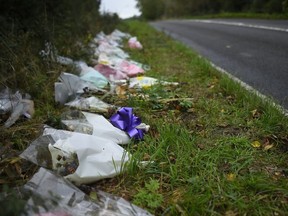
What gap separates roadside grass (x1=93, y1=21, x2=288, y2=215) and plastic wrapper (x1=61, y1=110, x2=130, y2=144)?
14cm

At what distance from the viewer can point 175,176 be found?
207cm

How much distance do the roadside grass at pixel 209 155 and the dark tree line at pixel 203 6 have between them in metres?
13.5

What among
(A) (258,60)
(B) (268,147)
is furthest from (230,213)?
(A) (258,60)

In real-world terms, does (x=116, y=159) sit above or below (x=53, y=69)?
below

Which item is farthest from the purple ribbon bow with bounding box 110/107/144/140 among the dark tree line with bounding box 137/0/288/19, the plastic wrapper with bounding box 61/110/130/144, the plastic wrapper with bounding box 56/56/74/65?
the dark tree line with bounding box 137/0/288/19

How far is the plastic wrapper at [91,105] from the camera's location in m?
3.09

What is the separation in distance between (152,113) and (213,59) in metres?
3.20

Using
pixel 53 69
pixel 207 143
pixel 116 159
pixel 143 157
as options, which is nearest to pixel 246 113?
pixel 207 143

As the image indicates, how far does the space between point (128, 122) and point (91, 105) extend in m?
0.64

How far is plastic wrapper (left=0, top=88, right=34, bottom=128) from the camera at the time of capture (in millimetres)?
2754

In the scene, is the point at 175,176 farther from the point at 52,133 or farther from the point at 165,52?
the point at 165,52

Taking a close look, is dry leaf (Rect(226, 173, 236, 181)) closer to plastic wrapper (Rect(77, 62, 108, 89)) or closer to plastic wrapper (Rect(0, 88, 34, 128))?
plastic wrapper (Rect(0, 88, 34, 128))

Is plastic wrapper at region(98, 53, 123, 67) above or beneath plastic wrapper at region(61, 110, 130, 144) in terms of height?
above

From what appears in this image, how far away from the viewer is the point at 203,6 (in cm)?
3180
